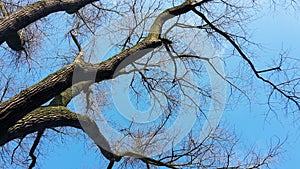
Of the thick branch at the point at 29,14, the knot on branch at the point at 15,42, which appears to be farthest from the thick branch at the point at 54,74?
the knot on branch at the point at 15,42

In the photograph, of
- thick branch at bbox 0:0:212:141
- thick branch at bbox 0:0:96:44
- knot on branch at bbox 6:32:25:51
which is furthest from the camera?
knot on branch at bbox 6:32:25:51

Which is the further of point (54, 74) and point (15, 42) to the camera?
point (15, 42)

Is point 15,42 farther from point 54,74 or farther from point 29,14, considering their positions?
point 54,74

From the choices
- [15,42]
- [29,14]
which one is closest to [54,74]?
[29,14]

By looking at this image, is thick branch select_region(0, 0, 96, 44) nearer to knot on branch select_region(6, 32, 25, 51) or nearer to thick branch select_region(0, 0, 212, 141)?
thick branch select_region(0, 0, 212, 141)

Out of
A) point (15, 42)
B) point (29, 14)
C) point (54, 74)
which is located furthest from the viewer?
point (15, 42)

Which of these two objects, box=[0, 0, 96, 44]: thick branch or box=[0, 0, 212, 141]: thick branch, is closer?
box=[0, 0, 212, 141]: thick branch

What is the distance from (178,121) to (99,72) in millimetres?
1096

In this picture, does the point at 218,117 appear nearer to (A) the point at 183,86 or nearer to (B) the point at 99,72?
(A) the point at 183,86

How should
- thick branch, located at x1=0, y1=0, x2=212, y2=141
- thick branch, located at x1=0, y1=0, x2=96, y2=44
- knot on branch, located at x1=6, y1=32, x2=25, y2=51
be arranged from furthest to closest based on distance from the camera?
knot on branch, located at x1=6, y1=32, x2=25, y2=51 → thick branch, located at x1=0, y1=0, x2=96, y2=44 → thick branch, located at x1=0, y1=0, x2=212, y2=141

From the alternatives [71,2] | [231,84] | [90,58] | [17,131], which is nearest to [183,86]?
[231,84]

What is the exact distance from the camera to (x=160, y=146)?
3.59 m

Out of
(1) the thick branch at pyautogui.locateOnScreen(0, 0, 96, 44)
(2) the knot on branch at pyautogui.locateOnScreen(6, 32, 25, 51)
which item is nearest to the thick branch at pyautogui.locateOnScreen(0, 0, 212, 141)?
(1) the thick branch at pyautogui.locateOnScreen(0, 0, 96, 44)

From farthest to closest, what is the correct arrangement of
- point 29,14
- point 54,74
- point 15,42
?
point 15,42
point 29,14
point 54,74
